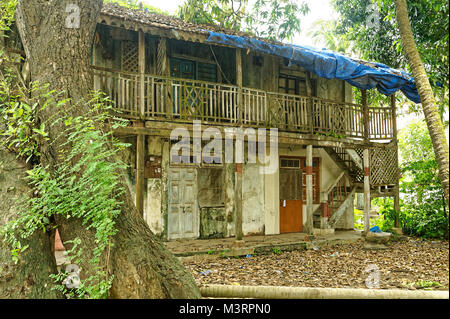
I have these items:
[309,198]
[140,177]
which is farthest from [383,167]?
[140,177]

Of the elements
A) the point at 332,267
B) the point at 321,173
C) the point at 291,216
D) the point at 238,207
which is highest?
the point at 321,173

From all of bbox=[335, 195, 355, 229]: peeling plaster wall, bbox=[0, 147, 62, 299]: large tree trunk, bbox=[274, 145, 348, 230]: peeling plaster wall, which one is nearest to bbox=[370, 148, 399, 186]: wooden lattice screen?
bbox=[274, 145, 348, 230]: peeling plaster wall

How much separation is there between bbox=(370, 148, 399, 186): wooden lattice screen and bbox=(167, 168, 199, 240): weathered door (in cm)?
563

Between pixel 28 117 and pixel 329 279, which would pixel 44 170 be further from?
pixel 329 279

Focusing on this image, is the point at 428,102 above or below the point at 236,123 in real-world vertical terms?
below

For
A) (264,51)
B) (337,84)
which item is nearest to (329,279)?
(264,51)

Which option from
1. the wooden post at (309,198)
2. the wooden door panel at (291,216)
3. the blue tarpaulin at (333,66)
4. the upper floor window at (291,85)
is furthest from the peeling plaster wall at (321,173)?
the blue tarpaulin at (333,66)

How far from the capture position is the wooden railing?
7.68 m

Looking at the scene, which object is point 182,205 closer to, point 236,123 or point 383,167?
point 236,123

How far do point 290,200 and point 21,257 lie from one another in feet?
29.7

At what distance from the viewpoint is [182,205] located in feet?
31.6

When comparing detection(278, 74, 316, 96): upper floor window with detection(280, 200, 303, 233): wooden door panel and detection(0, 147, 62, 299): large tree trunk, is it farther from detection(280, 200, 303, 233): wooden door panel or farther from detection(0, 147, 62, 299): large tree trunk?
detection(0, 147, 62, 299): large tree trunk

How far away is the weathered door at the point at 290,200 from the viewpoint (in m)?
11.3

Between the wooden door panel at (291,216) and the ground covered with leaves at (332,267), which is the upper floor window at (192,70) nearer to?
the wooden door panel at (291,216)
